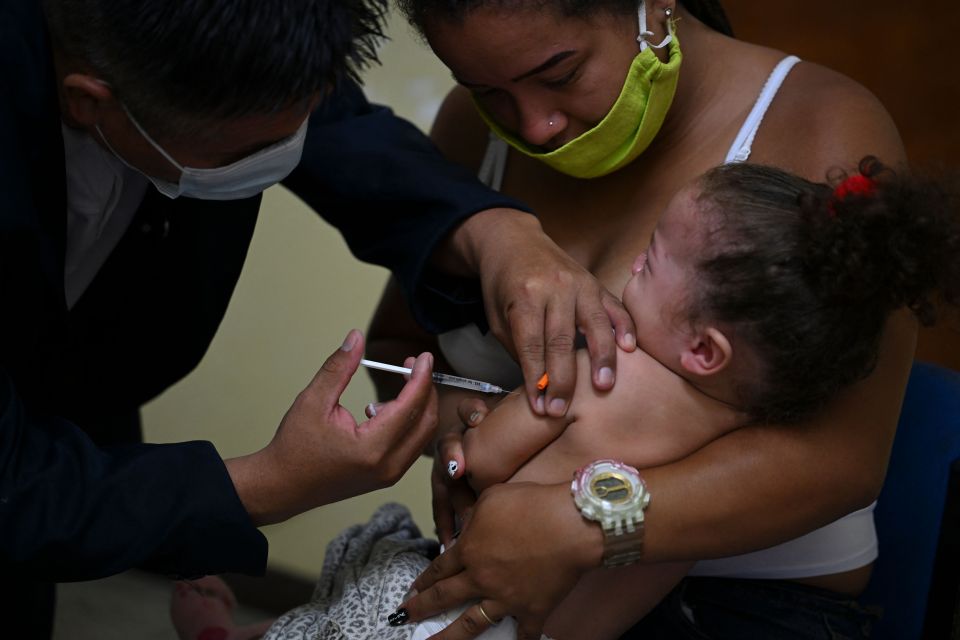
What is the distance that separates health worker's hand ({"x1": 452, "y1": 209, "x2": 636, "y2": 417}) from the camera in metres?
Result: 1.37

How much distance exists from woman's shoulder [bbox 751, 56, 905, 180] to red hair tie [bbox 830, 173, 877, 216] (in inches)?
7.5

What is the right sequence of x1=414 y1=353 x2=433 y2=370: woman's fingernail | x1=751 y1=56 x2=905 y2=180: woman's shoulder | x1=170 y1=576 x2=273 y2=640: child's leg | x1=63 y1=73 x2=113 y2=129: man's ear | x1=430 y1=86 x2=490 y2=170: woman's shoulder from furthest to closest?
x1=430 y1=86 x2=490 y2=170: woman's shoulder < x1=170 y1=576 x2=273 y2=640: child's leg < x1=751 y1=56 x2=905 y2=180: woman's shoulder < x1=414 y1=353 x2=433 y2=370: woman's fingernail < x1=63 y1=73 x2=113 y2=129: man's ear

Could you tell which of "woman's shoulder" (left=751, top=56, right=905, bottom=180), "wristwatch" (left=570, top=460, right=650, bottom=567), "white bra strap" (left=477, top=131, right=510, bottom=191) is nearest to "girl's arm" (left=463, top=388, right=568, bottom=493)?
"wristwatch" (left=570, top=460, right=650, bottom=567)

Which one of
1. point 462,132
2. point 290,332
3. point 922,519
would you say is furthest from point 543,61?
point 290,332

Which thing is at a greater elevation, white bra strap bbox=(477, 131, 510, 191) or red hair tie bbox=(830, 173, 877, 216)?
red hair tie bbox=(830, 173, 877, 216)

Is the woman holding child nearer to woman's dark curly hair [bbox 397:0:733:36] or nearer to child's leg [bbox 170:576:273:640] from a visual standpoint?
woman's dark curly hair [bbox 397:0:733:36]

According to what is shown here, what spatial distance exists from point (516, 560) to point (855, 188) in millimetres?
634

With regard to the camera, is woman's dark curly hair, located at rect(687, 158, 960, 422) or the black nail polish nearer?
woman's dark curly hair, located at rect(687, 158, 960, 422)

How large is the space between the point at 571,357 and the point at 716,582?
1.51 feet

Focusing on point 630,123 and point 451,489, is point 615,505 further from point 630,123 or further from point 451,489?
point 630,123

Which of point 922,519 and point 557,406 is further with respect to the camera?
point 922,519

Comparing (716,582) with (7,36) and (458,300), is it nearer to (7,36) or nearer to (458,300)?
(458,300)

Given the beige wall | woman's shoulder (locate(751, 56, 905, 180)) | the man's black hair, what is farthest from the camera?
the beige wall

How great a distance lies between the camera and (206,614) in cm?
186
